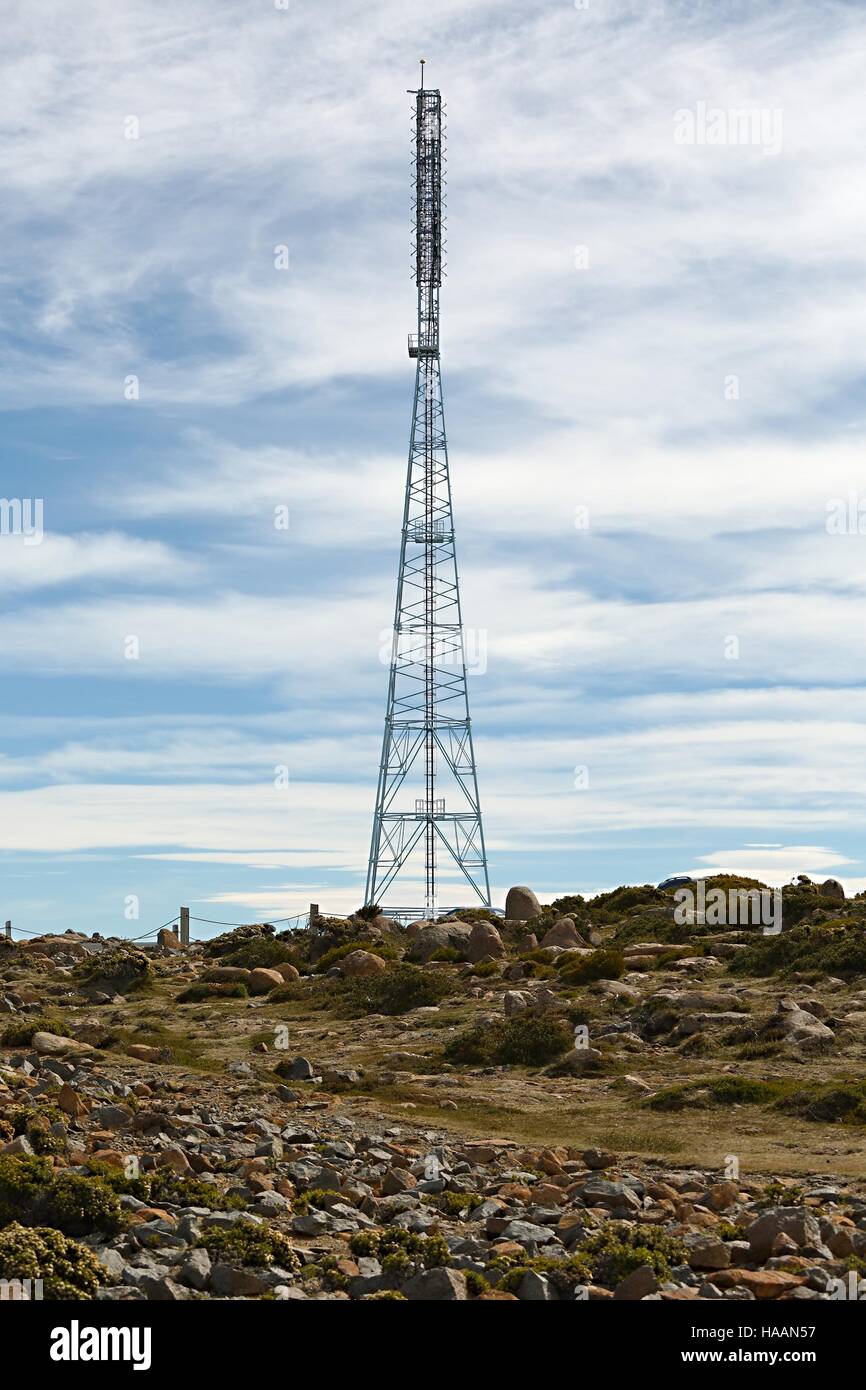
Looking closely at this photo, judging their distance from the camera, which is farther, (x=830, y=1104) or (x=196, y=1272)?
(x=830, y=1104)

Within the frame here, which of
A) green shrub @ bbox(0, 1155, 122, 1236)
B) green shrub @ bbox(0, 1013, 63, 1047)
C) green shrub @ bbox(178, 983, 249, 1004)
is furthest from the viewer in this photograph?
green shrub @ bbox(178, 983, 249, 1004)

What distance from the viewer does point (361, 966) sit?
4381cm

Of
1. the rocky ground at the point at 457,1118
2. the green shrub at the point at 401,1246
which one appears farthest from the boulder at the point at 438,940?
the green shrub at the point at 401,1246

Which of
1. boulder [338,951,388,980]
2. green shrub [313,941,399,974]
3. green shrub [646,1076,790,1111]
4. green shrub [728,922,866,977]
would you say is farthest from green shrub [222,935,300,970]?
green shrub [646,1076,790,1111]

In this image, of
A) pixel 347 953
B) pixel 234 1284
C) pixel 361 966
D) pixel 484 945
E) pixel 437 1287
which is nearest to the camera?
pixel 437 1287

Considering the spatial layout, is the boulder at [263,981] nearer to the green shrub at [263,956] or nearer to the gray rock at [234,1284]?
the green shrub at [263,956]

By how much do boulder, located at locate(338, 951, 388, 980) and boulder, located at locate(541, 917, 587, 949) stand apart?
5.35 m

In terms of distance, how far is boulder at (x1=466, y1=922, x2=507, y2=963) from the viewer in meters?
44.7

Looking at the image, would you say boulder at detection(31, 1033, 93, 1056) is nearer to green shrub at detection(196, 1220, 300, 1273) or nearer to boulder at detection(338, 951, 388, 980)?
boulder at detection(338, 951, 388, 980)

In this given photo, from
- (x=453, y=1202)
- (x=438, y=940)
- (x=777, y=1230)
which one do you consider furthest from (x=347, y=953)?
(x=777, y=1230)

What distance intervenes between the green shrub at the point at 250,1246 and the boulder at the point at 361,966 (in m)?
29.8

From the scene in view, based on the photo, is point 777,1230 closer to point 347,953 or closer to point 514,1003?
point 514,1003

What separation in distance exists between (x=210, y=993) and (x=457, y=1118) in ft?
67.9
